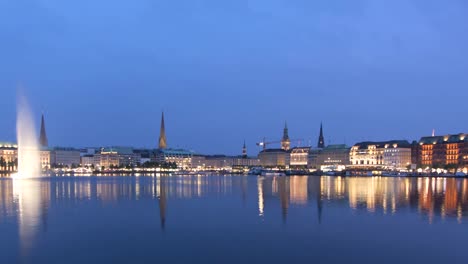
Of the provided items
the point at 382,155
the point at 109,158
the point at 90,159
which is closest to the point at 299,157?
the point at 382,155

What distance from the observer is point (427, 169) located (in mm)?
111562

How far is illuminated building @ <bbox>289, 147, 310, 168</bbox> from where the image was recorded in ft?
556

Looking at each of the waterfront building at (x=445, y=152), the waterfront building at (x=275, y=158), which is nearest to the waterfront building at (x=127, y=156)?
the waterfront building at (x=275, y=158)

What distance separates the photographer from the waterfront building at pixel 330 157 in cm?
15012

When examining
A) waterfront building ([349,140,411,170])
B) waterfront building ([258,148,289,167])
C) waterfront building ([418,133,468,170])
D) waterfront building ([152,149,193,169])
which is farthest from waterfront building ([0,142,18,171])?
waterfront building ([418,133,468,170])

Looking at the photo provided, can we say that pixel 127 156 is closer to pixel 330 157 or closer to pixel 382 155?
pixel 330 157

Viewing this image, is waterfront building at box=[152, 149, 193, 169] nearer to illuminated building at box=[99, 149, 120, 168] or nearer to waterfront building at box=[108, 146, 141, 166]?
waterfront building at box=[108, 146, 141, 166]

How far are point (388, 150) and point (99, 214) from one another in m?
118

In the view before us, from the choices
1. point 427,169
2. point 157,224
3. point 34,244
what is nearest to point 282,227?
point 157,224

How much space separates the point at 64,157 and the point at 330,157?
9131cm

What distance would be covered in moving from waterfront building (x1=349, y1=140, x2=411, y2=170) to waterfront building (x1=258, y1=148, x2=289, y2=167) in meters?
38.9

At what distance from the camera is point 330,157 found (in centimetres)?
15762

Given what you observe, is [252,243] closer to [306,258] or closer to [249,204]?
[306,258]

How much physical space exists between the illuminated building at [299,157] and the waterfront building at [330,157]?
99.5 inches
